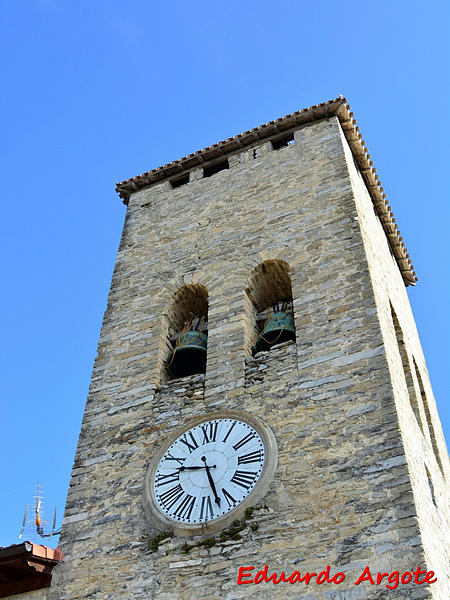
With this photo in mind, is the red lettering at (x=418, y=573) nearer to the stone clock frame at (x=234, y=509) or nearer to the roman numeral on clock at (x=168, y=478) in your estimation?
the stone clock frame at (x=234, y=509)

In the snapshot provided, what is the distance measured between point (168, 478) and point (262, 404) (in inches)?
47.1

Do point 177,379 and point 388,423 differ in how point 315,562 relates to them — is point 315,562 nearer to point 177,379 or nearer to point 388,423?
point 388,423

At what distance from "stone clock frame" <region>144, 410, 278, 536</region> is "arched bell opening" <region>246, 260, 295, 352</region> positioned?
1303 mm

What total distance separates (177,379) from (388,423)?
270 centimetres

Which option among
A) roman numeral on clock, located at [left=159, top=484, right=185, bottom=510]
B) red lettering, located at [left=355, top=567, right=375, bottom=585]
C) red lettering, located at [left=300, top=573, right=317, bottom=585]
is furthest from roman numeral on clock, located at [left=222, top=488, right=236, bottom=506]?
red lettering, located at [left=355, top=567, right=375, bottom=585]

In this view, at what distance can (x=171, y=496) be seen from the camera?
7160mm

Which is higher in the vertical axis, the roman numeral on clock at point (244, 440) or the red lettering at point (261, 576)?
the roman numeral on clock at point (244, 440)

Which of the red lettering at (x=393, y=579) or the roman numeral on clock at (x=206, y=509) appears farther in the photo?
the roman numeral on clock at (x=206, y=509)

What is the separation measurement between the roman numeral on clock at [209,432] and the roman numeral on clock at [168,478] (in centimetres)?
44

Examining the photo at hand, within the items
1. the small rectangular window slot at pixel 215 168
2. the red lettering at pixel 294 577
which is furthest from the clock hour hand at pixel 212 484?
the small rectangular window slot at pixel 215 168

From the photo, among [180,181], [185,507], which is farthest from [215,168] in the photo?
[185,507]

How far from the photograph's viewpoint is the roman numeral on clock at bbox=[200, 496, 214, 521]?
6840 millimetres

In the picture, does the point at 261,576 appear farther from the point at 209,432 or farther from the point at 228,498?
the point at 209,432

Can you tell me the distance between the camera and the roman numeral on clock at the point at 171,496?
7.11 meters
